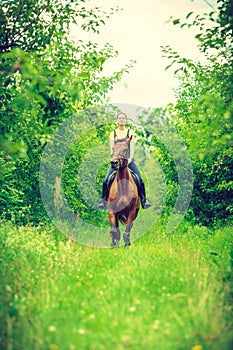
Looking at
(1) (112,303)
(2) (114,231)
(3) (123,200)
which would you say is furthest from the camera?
(2) (114,231)

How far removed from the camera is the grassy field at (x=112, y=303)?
16.8 ft

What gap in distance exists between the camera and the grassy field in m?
5.11

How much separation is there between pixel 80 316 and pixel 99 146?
462 inches

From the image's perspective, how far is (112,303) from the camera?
6.14 meters

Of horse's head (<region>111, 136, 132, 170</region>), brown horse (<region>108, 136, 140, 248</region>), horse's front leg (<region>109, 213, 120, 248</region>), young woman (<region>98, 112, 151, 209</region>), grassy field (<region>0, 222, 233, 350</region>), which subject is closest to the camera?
grassy field (<region>0, 222, 233, 350</region>)

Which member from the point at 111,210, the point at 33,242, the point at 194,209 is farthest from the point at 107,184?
the point at 194,209

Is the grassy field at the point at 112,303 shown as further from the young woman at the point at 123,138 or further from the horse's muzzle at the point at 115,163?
the young woman at the point at 123,138

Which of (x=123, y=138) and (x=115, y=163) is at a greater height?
(x=123, y=138)

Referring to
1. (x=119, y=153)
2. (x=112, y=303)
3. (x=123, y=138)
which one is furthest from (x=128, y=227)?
(x=112, y=303)

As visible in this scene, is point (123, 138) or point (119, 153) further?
point (123, 138)

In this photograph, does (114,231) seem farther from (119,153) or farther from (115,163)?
(119,153)

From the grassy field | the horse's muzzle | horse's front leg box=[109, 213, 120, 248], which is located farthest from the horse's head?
the grassy field

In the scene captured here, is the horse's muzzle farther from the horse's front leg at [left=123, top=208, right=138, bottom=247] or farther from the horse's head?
the horse's front leg at [left=123, top=208, right=138, bottom=247]

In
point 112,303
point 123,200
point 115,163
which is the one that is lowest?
point 112,303
